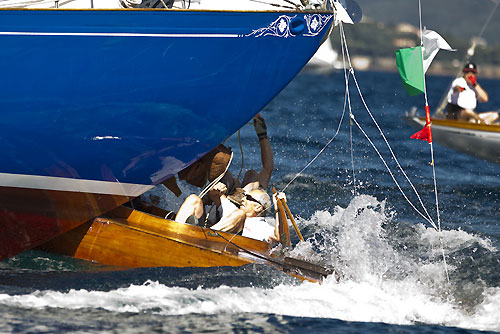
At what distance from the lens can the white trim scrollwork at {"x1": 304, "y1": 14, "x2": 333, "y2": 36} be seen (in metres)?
6.62

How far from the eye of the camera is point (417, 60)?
6.79 metres

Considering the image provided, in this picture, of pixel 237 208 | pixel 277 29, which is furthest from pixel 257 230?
pixel 277 29

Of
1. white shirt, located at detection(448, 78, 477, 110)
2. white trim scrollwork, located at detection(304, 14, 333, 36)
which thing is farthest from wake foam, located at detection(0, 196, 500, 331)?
white shirt, located at detection(448, 78, 477, 110)

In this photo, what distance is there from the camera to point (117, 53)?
6277 millimetres

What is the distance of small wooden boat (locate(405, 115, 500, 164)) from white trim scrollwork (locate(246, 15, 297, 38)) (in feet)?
24.6

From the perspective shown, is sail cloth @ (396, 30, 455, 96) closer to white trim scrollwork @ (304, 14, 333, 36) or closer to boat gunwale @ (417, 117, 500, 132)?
white trim scrollwork @ (304, 14, 333, 36)

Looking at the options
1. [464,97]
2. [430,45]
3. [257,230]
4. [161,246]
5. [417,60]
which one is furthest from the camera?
[464,97]

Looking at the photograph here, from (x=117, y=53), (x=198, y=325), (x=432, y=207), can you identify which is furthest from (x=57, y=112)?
(x=432, y=207)

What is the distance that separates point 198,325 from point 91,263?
4.87ft

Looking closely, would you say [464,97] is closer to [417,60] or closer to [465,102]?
[465,102]

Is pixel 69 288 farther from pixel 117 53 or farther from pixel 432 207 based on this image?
pixel 432 207

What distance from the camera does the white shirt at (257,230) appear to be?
23.1ft

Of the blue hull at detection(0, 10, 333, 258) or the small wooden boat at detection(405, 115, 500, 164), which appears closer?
the blue hull at detection(0, 10, 333, 258)

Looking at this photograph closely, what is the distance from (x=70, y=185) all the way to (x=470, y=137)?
885 cm
